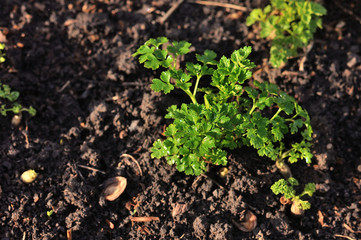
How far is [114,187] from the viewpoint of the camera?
3014mm

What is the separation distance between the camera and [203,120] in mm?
2625

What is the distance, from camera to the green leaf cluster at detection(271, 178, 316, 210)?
9.30 ft

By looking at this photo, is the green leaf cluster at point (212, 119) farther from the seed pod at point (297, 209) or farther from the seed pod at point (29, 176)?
the seed pod at point (29, 176)

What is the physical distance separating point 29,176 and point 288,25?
259 cm

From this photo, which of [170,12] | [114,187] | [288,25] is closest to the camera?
[114,187]

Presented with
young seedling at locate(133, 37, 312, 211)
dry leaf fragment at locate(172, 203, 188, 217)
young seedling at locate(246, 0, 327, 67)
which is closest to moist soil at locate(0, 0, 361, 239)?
dry leaf fragment at locate(172, 203, 188, 217)

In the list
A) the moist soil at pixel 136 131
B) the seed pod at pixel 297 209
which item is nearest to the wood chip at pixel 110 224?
the moist soil at pixel 136 131

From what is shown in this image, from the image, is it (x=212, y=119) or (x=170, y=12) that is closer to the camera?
(x=212, y=119)

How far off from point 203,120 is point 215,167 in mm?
666

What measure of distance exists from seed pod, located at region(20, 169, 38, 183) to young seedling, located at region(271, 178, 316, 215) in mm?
1828

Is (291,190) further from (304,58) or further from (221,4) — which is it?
(221,4)

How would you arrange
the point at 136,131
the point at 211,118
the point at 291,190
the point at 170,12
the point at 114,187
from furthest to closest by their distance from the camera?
the point at 170,12, the point at 136,131, the point at 114,187, the point at 291,190, the point at 211,118

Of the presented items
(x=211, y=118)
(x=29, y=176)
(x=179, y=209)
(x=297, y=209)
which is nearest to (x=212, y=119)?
(x=211, y=118)

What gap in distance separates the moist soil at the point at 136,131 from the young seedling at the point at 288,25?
0.52ft
